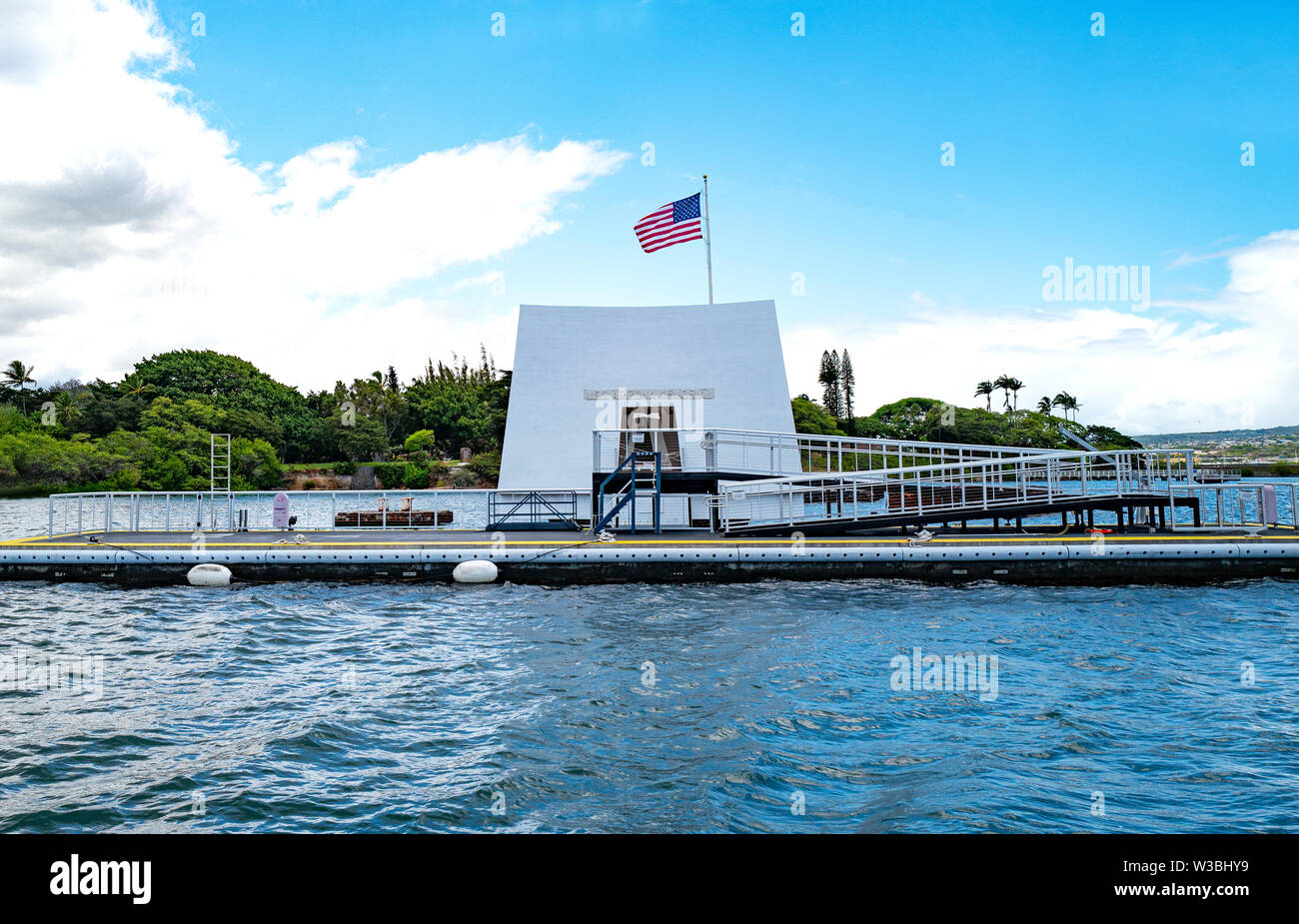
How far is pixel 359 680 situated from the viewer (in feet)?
35.4

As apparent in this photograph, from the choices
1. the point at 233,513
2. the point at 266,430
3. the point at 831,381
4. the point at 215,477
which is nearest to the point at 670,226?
the point at 233,513

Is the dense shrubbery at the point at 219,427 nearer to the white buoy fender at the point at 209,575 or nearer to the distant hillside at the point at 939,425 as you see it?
the distant hillside at the point at 939,425

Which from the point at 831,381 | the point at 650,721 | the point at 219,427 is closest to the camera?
the point at 650,721

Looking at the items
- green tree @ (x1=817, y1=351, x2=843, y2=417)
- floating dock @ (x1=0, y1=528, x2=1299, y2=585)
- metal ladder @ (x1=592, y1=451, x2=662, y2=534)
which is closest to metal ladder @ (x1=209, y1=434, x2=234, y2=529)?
floating dock @ (x1=0, y1=528, x2=1299, y2=585)

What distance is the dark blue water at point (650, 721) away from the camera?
22.2 ft

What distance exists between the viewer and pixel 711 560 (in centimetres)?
1912

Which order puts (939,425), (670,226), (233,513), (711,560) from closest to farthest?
(711,560) < (233,513) < (670,226) < (939,425)

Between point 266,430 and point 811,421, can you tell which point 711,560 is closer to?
point 811,421

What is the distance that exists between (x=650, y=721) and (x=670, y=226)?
23447 mm

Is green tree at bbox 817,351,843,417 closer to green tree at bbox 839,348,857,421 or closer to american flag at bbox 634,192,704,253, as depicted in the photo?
green tree at bbox 839,348,857,421

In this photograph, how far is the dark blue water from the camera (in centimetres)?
677
